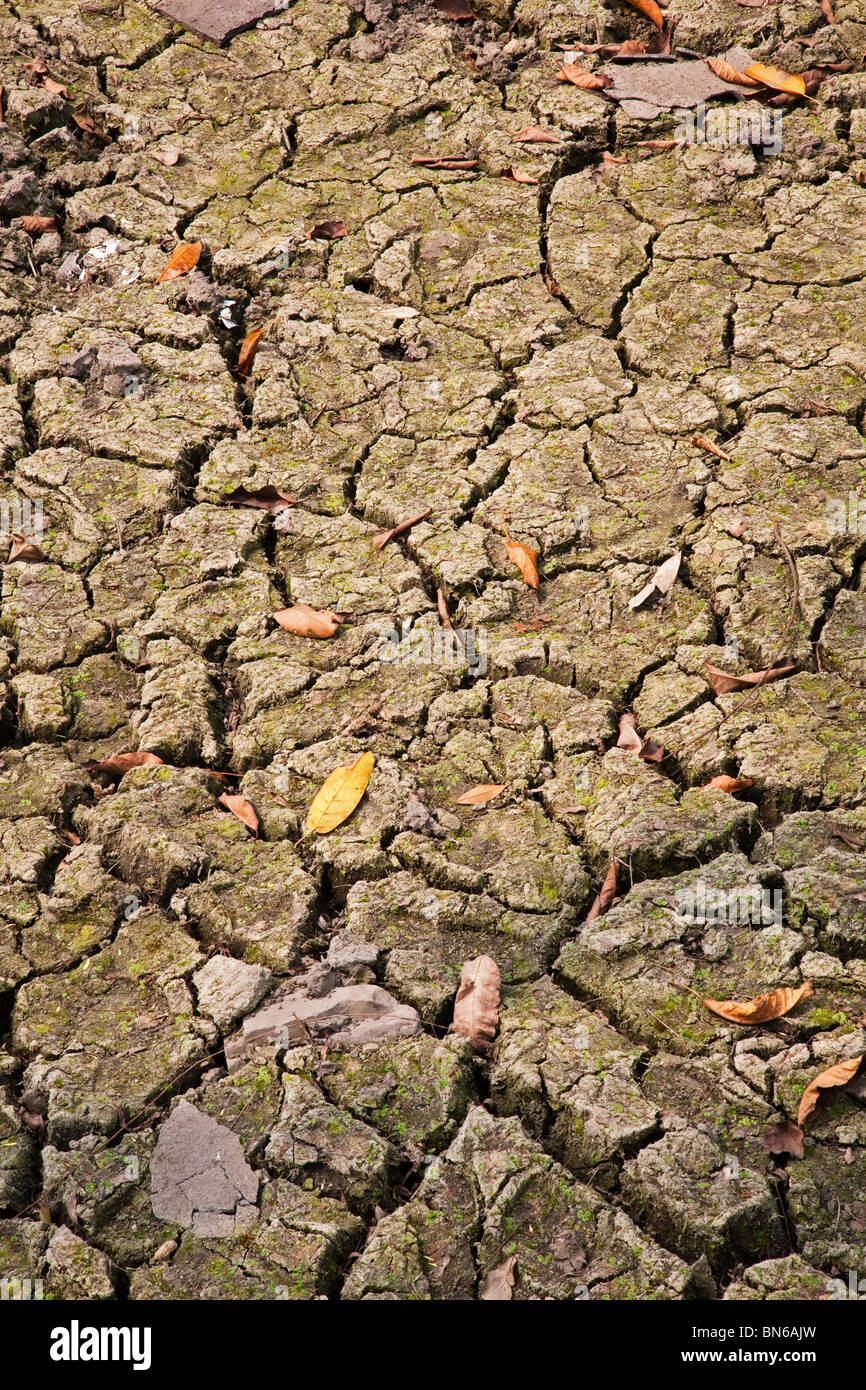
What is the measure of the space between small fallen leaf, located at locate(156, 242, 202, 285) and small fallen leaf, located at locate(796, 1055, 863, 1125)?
121 inches

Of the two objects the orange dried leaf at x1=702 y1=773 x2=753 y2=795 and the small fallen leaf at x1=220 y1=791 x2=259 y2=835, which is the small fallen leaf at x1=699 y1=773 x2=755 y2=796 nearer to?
the orange dried leaf at x1=702 y1=773 x2=753 y2=795

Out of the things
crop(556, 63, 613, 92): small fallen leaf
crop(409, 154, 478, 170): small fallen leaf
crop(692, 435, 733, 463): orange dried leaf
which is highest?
crop(556, 63, 613, 92): small fallen leaf

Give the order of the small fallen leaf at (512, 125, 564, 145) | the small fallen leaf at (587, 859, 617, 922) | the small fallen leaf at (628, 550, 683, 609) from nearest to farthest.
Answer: the small fallen leaf at (587, 859, 617, 922) → the small fallen leaf at (628, 550, 683, 609) → the small fallen leaf at (512, 125, 564, 145)

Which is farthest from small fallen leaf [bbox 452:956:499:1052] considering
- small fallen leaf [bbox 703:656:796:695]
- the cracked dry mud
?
small fallen leaf [bbox 703:656:796:695]

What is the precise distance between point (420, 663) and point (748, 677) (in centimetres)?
77

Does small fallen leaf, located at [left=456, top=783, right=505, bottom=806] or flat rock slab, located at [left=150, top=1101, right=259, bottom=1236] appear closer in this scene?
flat rock slab, located at [left=150, top=1101, right=259, bottom=1236]

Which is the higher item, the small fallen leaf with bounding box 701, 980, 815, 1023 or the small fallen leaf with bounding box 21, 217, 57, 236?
the small fallen leaf with bounding box 21, 217, 57, 236

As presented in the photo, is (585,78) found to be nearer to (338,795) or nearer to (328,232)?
(328,232)

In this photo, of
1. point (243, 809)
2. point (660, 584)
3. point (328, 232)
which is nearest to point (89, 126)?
point (328, 232)

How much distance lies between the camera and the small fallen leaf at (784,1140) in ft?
6.05

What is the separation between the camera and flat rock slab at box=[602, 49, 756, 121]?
3.94 metres

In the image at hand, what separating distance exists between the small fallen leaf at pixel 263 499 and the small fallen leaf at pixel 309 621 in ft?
1.34

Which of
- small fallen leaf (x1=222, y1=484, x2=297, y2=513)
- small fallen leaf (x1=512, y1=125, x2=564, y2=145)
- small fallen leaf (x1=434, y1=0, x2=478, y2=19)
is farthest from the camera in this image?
small fallen leaf (x1=434, y1=0, x2=478, y2=19)

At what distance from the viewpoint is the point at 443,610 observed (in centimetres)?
279
